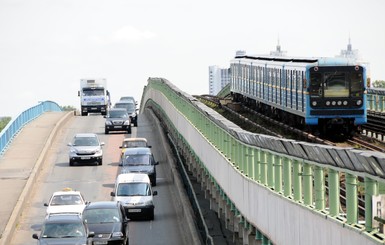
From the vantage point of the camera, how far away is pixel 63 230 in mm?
29500

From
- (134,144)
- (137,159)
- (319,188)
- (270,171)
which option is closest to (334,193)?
(319,188)

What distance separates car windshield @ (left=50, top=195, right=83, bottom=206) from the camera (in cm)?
3819

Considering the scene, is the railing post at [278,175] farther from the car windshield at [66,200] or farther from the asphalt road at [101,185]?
the car windshield at [66,200]

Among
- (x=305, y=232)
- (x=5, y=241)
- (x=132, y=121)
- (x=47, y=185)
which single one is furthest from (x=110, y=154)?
(x=305, y=232)

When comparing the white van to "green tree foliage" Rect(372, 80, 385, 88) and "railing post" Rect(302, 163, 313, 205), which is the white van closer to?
"railing post" Rect(302, 163, 313, 205)

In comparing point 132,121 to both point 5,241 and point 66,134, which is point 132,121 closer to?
point 66,134

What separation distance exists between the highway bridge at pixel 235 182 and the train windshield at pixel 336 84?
202 inches

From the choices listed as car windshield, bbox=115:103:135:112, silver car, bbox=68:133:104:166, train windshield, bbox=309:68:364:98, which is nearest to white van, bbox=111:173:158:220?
train windshield, bbox=309:68:364:98

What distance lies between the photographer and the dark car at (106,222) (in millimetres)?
31656

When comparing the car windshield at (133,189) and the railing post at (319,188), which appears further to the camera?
the car windshield at (133,189)

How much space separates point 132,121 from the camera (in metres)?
76.0

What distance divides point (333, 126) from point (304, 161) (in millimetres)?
29943

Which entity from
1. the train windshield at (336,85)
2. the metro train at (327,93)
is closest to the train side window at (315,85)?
the metro train at (327,93)

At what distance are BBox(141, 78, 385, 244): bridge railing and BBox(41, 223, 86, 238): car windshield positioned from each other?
12.9 ft
